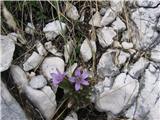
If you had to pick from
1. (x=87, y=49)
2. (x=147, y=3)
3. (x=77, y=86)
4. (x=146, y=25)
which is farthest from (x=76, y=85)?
(x=147, y=3)

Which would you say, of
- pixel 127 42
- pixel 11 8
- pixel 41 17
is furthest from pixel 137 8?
pixel 11 8

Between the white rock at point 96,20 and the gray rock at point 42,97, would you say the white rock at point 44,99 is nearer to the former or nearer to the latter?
the gray rock at point 42,97

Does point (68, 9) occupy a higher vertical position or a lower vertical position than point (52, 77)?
higher

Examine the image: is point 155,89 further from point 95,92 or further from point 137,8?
point 137,8

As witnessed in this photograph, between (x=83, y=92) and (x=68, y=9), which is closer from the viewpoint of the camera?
(x=83, y=92)

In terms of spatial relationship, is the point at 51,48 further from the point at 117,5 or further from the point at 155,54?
the point at 155,54

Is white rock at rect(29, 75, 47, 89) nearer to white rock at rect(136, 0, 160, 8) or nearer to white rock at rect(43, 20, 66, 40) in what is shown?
white rock at rect(43, 20, 66, 40)

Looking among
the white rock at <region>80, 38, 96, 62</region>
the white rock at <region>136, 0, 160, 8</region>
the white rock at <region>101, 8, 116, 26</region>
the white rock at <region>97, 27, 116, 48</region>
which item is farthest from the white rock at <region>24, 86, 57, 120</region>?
the white rock at <region>136, 0, 160, 8</region>

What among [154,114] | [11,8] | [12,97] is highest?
[11,8]
